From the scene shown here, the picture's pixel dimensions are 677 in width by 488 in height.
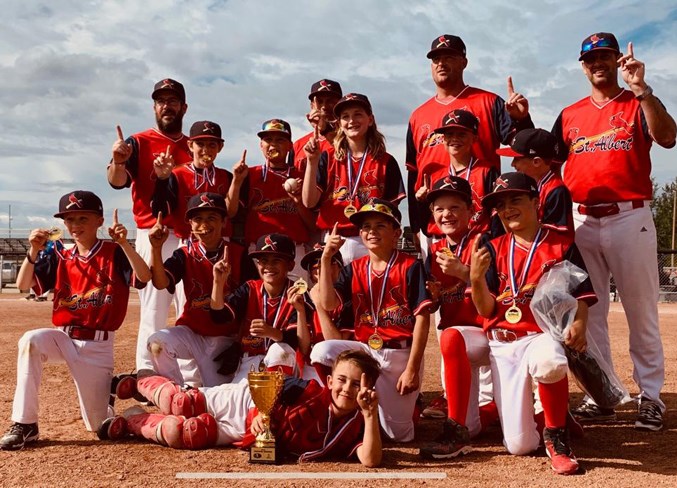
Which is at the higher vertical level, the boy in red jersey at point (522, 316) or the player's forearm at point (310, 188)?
the player's forearm at point (310, 188)

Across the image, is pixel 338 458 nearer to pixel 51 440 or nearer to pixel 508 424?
pixel 508 424

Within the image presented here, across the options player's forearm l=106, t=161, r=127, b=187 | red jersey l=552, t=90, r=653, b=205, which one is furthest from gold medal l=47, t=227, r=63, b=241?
red jersey l=552, t=90, r=653, b=205

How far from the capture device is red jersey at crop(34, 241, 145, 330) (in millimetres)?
4902

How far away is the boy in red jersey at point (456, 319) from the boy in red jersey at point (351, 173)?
63cm

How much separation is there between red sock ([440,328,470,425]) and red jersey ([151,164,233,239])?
2342 millimetres

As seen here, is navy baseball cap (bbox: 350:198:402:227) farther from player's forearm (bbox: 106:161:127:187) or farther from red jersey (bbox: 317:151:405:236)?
player's forearm (bbox: 106:161:127:187)

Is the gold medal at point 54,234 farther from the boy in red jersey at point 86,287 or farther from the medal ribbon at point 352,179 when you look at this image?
the medal ribbon at point 352,179

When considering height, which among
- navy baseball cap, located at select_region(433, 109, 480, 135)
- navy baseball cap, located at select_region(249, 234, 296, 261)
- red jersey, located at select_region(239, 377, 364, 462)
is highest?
navy baseball cap, located at select_region(433, 109, 480, 135)

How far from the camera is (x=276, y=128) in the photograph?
606cm

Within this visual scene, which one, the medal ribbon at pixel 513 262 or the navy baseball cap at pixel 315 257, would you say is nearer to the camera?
the medal ribbon at pixel 513 262

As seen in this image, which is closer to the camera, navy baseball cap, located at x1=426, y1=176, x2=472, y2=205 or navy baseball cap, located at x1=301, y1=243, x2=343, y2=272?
navy baseball cap, located at x1=426, y1=176, x2=472, y2=205

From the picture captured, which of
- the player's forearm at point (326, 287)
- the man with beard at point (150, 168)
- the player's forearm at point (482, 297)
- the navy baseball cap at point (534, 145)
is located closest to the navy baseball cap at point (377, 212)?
the player's forearm at point (326, 287)

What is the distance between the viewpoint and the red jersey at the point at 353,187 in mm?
5500

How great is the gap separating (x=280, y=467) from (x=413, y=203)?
2532 millimetres
